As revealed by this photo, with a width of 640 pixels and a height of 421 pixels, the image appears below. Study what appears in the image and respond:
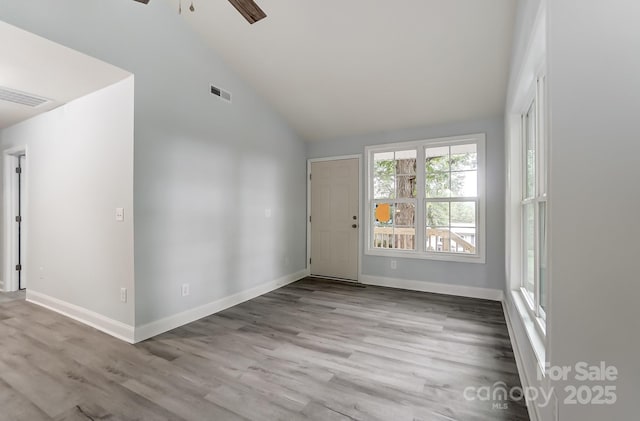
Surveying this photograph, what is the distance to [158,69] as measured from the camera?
2881mm

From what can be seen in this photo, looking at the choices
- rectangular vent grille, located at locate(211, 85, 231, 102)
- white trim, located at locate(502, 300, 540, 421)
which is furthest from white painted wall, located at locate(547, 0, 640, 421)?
rectangular vent grille, located at locate(211, 85, 231, 102)

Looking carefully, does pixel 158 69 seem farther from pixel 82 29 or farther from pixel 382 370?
pixel 382 370

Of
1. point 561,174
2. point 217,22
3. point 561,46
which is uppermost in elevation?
point 217,22

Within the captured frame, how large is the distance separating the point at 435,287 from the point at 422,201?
128 cm

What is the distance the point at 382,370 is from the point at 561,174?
1.81 m

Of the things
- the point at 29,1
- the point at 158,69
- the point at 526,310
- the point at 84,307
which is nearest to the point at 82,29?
the point at 29,1

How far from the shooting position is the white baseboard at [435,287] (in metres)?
3.93

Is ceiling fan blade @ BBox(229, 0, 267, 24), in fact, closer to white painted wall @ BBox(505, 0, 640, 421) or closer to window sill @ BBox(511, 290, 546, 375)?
white painted wall @ BBox(505, 0, 640, 421)

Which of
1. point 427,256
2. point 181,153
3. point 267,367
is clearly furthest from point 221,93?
point 427,256

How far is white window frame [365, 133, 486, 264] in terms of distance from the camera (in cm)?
398

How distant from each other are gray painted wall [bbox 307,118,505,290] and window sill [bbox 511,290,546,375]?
153 cm

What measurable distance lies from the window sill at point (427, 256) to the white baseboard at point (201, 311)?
1.58 metres

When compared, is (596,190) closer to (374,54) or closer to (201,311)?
(374,54)

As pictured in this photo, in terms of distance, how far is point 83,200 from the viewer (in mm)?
3148
